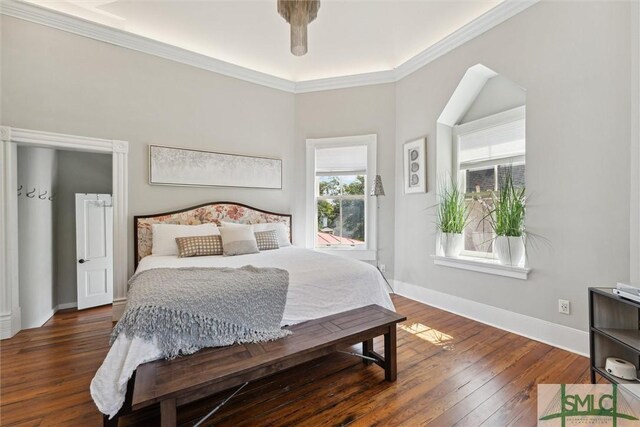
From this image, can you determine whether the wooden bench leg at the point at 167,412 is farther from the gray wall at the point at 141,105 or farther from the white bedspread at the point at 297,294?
the gray wall at the point at 141,105

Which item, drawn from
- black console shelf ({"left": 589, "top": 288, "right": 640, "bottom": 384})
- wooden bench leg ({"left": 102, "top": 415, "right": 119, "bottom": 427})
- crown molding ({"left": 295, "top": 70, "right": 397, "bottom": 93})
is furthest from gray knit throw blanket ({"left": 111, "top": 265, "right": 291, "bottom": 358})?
crown molding ({"left": 295, "top": 70, "right": 397, "bottom": 93})

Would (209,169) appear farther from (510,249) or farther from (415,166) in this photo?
(510,249)

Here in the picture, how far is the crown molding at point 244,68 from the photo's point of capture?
2699mm

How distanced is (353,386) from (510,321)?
1860 mm

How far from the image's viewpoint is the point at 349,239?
427 cm

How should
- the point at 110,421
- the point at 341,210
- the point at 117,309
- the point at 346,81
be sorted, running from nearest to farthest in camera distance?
the point at 110,421 < the point at 117,309 < the point at 346,81 < the point at 341,210

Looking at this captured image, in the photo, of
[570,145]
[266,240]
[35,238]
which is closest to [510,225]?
[570,145]

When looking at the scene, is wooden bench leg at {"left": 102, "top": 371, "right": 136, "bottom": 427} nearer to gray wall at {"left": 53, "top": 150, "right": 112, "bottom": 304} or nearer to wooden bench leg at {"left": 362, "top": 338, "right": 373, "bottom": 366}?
wooden bench leg at {"left": 362, "top": 338, "right": 373, "bottom": 366}

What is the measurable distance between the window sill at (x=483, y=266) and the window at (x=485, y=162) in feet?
0.84

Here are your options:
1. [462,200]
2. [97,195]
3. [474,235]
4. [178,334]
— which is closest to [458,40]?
[462,200]

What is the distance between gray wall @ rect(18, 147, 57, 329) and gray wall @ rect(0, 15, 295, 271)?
1.82 feet

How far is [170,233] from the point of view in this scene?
10.2 feet

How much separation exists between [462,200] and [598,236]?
51.7 inches

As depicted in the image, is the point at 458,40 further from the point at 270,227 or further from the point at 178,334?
the point at 178,334
